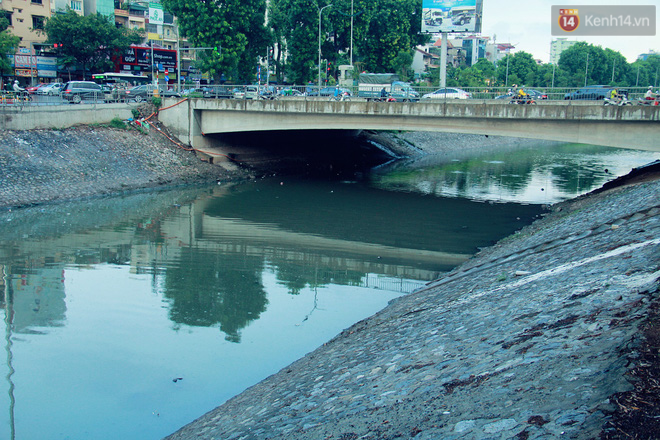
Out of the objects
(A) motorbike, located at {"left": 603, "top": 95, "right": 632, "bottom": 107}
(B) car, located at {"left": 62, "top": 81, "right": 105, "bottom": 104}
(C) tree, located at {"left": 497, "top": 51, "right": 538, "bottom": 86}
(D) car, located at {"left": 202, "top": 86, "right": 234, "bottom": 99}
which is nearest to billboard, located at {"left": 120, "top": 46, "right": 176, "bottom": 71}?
(B) car, located at {"left": 62, "top": 81, "right": 105, "bottom": 104}

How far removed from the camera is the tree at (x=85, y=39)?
→ 68125 mm

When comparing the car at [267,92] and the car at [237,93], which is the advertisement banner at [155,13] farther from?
the car at [267,92]

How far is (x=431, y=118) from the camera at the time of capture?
1405 inches

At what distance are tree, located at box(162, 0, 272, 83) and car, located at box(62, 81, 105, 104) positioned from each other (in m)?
13.1

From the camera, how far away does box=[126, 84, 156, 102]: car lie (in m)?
45.8

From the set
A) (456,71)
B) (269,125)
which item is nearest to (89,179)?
(269,125)

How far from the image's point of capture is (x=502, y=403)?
23.7 ft

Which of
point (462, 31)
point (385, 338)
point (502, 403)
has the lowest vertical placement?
point (385, 338)

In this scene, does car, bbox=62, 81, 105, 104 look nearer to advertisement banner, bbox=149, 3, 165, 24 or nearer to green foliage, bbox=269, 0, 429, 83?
green foliage, bbox=269, 0, 429, 83

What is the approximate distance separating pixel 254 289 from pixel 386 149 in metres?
41.2

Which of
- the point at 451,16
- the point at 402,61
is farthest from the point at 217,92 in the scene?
the point at 402,61

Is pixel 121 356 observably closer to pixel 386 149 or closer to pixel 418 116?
pixel 418 116

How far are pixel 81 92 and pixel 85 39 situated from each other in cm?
2882

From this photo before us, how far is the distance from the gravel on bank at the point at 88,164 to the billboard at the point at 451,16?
95.0 ft
